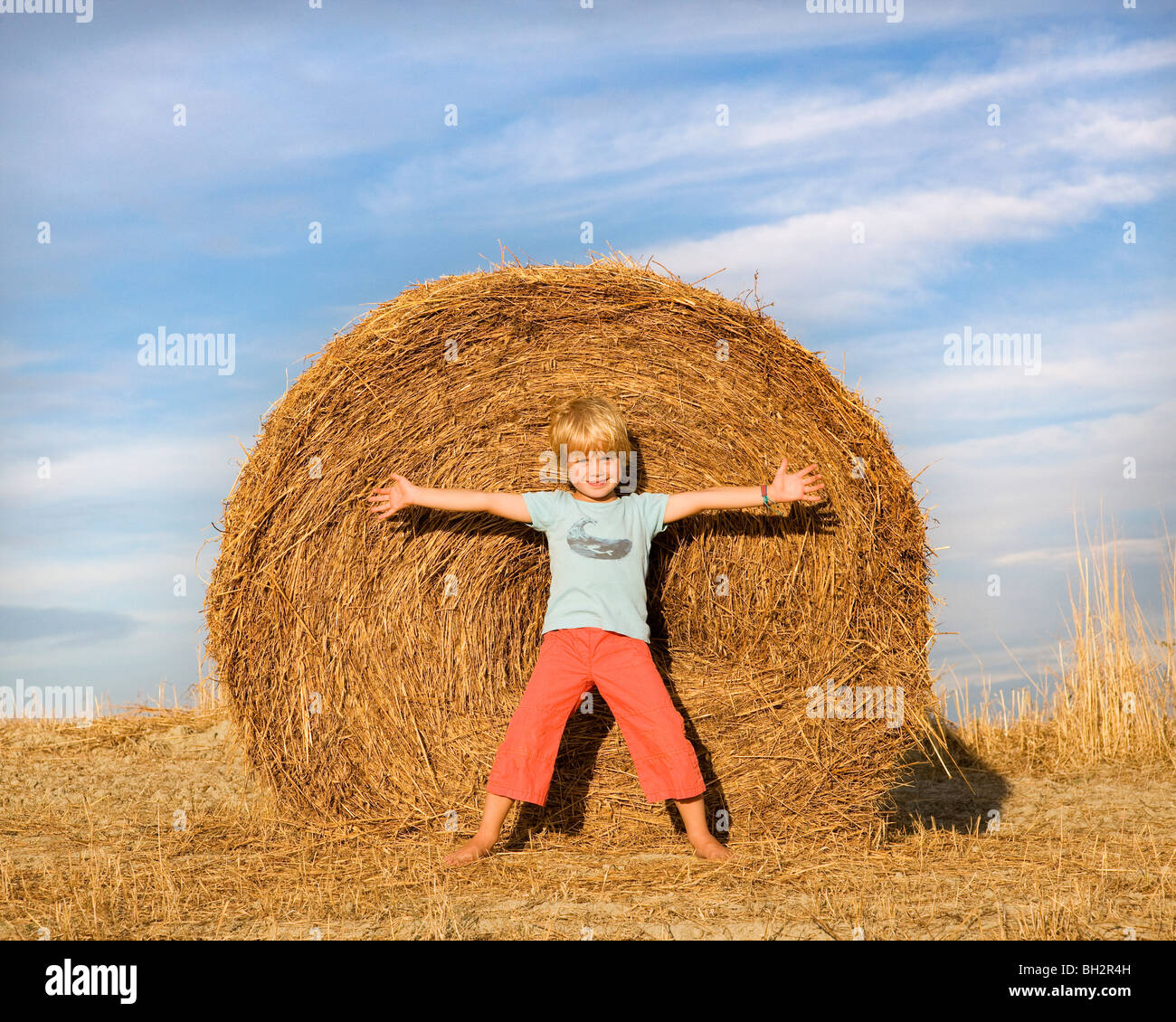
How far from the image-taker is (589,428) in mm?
4773

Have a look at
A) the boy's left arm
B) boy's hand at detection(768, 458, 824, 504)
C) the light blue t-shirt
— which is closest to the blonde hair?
the light blue t-shirt

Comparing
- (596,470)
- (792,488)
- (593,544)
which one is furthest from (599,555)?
(792,488)

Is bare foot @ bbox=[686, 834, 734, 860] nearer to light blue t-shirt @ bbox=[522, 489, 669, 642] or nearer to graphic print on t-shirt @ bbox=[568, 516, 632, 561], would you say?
light blue t-shirt @ bbox=[522, 489, 669, 642]

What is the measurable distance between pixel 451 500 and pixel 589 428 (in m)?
0.66

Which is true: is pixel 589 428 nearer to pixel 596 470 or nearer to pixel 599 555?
pixel 596 470

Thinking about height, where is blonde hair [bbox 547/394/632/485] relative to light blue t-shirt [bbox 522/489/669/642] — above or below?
above

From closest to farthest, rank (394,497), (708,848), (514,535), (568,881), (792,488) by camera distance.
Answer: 1. (568,881)
2. (708,848)
3. (792,488)
4. (394,497)
5. (514,535)

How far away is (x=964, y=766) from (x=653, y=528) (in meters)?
4.41

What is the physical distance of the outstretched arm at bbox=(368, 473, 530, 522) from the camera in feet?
15.5

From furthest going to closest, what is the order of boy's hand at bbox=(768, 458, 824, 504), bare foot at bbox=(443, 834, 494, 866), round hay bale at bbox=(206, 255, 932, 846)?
round hay bale at bbox=(206, 255, 932, 846) → boy's hand at bbox=(768, 458, 824, 504) → bare foot at bbox=(443, 834, 494, 866)

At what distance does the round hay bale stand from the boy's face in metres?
Result: 0.41

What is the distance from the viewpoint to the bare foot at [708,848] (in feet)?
14.9

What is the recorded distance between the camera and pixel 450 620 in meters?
5.25

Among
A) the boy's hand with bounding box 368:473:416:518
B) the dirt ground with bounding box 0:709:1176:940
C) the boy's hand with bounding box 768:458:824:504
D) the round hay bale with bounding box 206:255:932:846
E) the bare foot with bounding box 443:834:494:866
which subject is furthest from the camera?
the round hay bale with bounding box 206:255:932:846
